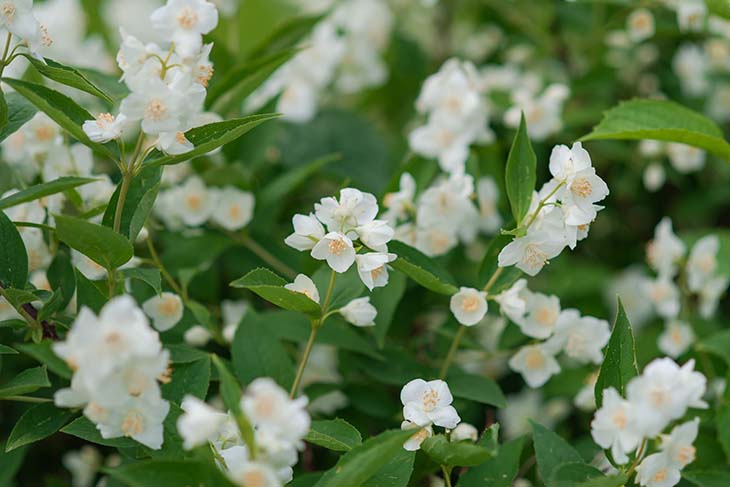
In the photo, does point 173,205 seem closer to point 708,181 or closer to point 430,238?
point 430,238

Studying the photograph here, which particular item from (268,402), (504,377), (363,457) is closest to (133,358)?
(268,402)

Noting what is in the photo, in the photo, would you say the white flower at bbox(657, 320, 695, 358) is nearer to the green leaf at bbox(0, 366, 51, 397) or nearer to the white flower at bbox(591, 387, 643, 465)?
the white flower at bbox(591, 387, 643, 465)

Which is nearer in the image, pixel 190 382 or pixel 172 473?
pixel 172 473

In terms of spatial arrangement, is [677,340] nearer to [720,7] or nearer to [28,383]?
[720,7]

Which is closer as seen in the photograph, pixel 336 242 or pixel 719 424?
pixel 336 242

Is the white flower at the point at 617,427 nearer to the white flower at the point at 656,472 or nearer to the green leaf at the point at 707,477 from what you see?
the white flower at the point at 656,472

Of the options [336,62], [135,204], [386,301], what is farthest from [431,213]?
[336,62]
